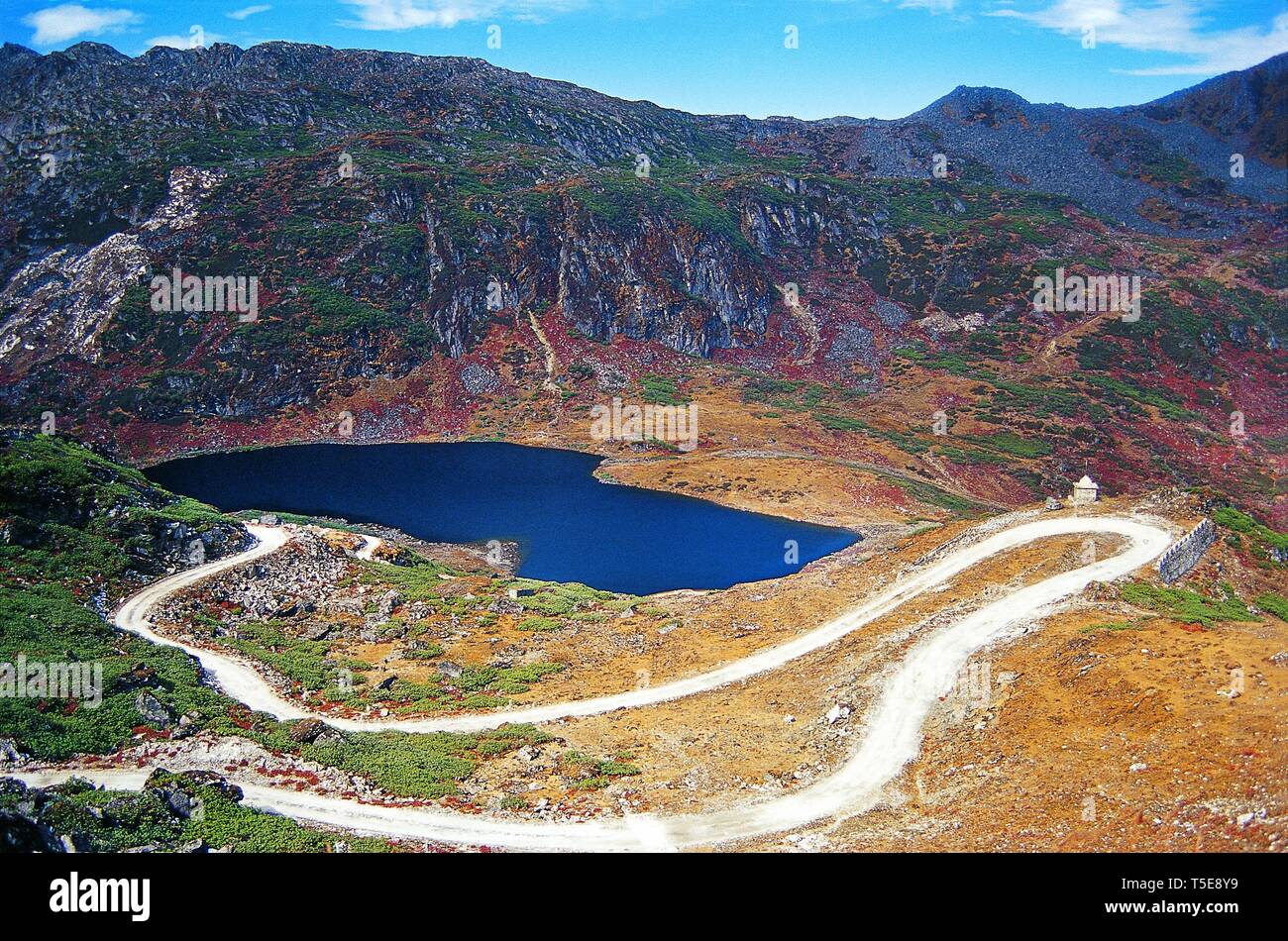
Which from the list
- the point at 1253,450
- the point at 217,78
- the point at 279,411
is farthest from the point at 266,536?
the point at 217,78

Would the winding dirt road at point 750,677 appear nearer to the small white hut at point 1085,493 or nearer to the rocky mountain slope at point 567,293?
the small white hut at point 1085,493

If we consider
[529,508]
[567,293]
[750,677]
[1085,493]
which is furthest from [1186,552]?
[567,293]

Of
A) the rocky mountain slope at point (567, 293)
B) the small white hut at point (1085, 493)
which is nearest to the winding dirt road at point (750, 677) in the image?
the small white hut at point (1085, 493)

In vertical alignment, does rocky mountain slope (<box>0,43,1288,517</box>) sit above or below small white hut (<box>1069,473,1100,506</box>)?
above

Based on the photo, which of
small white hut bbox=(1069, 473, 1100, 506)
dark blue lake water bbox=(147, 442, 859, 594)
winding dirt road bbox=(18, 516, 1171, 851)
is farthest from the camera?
dark blue lake water bbox=(147, 442, 859, 594)

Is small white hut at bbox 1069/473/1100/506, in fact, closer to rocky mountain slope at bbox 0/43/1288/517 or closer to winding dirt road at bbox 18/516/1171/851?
winding dirt road at bbox 18/516/1171/851

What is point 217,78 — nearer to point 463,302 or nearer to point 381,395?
point 463,302

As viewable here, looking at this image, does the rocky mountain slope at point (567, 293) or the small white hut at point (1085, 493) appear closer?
the small white hut at point (1085, 493)

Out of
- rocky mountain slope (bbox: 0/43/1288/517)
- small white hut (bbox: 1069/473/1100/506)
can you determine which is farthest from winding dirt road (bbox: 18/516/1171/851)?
rocky mountain slope (bbox: 0/43/1288/517)
